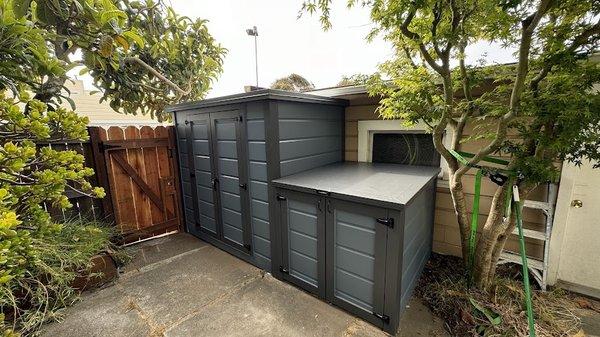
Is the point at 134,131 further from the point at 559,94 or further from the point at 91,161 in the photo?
the point at 559,94

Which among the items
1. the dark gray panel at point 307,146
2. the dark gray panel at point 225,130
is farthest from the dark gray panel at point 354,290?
the dark gray panel at point 225,130

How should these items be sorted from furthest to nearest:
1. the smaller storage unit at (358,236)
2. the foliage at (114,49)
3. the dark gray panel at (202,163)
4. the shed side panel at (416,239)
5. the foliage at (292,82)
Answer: the foliage at (292,82) → the dark gray panel at (202,163) → the shed side panel at (416,239) → the smaller storage unit at (358,236) → the foliage at (114,49)

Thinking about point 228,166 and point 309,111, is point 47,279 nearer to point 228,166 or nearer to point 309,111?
point 228,166

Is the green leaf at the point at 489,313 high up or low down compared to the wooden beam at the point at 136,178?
down

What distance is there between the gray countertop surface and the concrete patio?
120cm

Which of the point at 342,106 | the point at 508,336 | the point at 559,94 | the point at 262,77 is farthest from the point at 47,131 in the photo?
the point at 262,77

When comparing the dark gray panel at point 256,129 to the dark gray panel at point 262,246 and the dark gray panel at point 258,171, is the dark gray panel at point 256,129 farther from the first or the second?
the dark gray panel at point 262,246

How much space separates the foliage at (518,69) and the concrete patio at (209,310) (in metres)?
1.58

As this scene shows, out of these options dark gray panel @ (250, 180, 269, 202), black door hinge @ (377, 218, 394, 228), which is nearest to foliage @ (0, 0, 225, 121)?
dark gray panel @ (250, 180, 269, 202)

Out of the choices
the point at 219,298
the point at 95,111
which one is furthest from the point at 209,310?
the point at 95,111

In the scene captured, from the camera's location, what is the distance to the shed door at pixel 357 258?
2098 millimetres

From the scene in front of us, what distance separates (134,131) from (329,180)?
3.25 meters

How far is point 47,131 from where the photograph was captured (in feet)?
5.54

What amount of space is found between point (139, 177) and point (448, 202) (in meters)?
4.62
